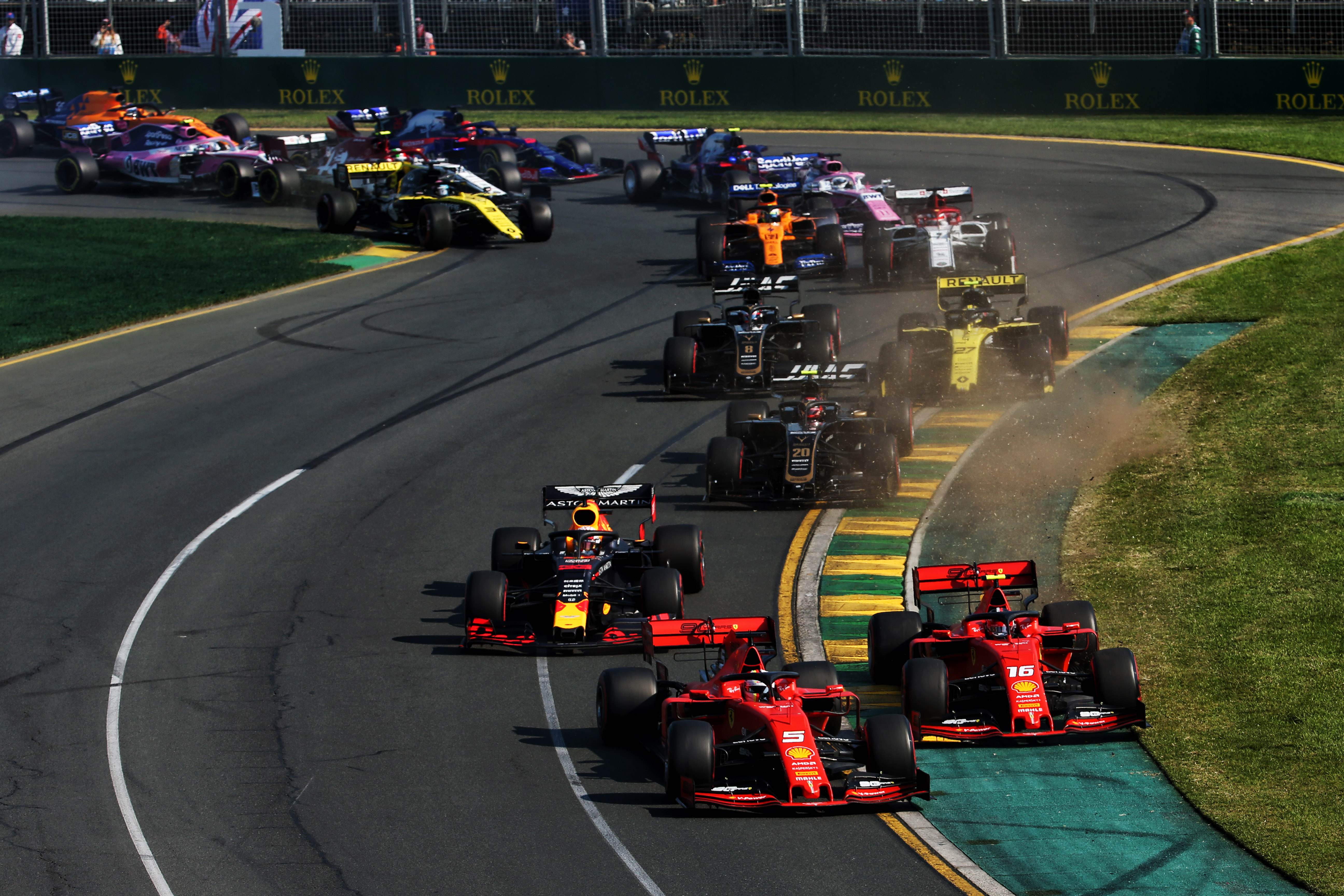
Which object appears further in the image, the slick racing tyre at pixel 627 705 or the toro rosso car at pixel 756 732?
the slick racing tyre at pixel 627 705

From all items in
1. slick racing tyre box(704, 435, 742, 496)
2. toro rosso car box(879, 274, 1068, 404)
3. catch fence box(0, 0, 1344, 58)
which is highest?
catch fence box(0, 0, 1344, 58)

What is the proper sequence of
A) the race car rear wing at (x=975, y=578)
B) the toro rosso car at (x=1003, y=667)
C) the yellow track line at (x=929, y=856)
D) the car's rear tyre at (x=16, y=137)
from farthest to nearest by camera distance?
the car's rear tyre at (x=16, y=137) → the race car rear wing at (x=975, y=578) → the toro rosso car at (x=1003, y=667) → the yellow track line at (x=929, y=856)

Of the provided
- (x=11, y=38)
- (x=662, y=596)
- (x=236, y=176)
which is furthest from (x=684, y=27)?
(x=662, y=596)

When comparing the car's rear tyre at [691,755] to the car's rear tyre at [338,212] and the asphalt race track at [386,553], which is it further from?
the car's rear tyre at [338,212]

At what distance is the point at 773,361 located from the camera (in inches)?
1024

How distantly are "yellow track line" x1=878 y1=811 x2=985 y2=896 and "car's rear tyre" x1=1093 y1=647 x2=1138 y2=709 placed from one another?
245 centimetres

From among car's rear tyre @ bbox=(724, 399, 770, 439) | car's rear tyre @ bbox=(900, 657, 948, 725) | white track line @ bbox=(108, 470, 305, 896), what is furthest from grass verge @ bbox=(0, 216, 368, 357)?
car's rear tyre @ bbox=(900, 657, 948, 725)

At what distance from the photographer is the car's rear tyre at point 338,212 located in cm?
3834

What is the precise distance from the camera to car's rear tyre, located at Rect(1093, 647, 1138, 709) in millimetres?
14109

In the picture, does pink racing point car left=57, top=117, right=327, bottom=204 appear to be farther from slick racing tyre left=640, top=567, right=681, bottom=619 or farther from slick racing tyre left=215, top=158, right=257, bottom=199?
slick racing tyre left=640, top=567, right=681, bottom=619

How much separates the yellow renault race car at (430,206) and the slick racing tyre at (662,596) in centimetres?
2065

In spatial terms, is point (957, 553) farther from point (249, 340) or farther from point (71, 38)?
A: point (71, 38)

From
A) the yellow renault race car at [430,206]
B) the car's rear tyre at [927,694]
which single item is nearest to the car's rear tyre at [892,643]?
the car's rear tyre at [927,694]

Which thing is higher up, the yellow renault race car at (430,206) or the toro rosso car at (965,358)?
the yellow renault race car at (430,206)
